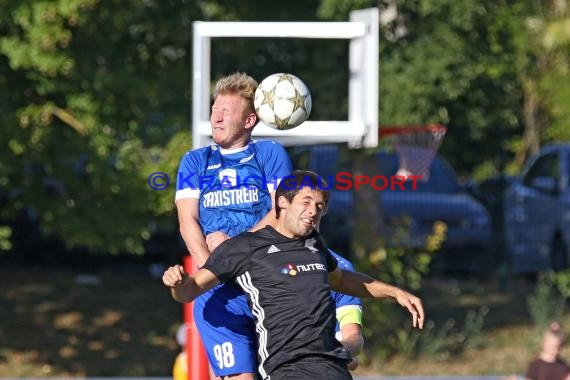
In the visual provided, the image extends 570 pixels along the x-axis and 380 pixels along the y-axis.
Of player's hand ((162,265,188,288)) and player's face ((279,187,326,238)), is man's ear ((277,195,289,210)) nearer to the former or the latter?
player's face ((279,187,326,238))

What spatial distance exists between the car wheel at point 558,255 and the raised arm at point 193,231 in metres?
13.2

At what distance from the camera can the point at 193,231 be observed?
607 cm

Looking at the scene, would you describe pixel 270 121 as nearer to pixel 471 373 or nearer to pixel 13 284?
pixel 471 373

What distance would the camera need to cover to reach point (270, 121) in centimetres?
680

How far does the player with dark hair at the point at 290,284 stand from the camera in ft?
17.8

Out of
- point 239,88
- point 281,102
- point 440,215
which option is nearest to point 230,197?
point 239,88

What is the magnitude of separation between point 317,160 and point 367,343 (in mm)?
2347

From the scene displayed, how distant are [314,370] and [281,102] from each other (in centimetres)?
194

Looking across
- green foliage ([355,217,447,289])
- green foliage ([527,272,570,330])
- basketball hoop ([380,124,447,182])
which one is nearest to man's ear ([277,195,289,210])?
basketball hoop ([380,124,447,182])

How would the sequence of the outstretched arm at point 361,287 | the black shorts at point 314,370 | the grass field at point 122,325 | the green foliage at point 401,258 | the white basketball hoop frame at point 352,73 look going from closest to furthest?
the black shorts at point 314,370
the outstretched arm at point 361,287
the white basketball hoop frame at point 352,73
the green foliage at point 401,258
the grass field at point 122,325

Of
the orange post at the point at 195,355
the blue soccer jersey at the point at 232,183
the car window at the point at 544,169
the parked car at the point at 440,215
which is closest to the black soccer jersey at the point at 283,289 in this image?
the blue soccer jersey at the point at 232,183

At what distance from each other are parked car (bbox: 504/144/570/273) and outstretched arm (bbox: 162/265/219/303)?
13325mm

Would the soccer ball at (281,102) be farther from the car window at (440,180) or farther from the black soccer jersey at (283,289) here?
the car window at (440,180)

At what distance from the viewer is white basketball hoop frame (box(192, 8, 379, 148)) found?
921cm
